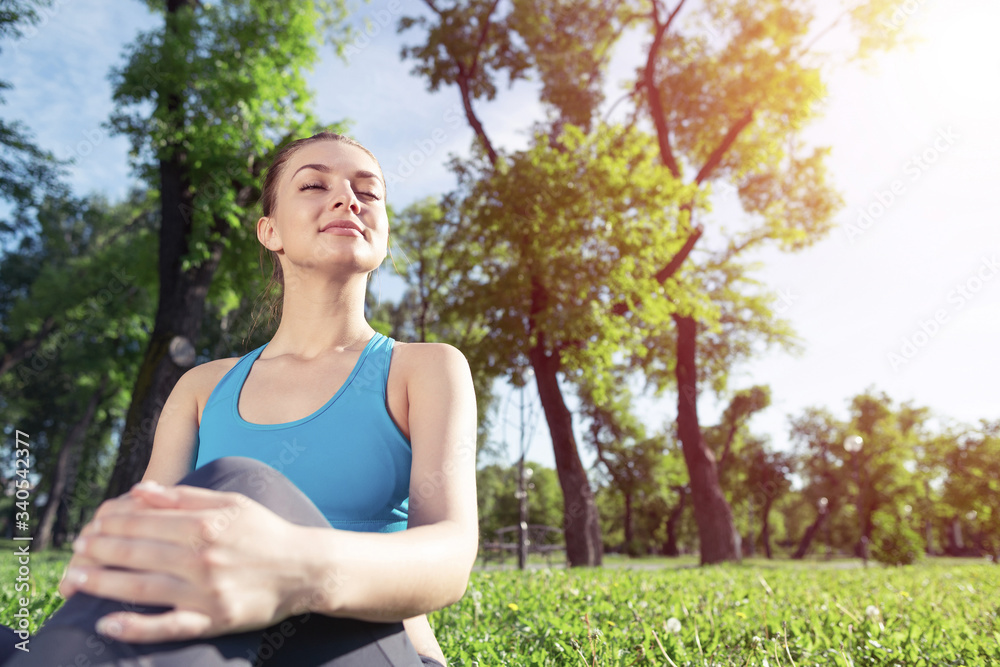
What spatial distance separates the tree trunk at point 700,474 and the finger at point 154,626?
13.2 meters

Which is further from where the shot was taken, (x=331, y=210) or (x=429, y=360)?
(x=331, y=210)

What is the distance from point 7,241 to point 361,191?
28481 mm

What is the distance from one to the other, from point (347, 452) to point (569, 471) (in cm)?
1158

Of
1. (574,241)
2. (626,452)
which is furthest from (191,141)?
(626,452)

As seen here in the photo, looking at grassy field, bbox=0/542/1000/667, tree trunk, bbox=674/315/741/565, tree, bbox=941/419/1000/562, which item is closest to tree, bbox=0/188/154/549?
tree trunk, bbox=674/315/741/565

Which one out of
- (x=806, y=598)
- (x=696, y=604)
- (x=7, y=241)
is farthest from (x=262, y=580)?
(x=7, y=241)

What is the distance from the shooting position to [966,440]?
135 ft

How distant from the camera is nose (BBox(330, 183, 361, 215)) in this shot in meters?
1.71

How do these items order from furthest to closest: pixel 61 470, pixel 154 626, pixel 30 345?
pixel 61 470
pixel 30 345
pixel 154 626

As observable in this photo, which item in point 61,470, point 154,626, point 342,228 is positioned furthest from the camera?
point 61,470

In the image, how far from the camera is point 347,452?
1.38 m

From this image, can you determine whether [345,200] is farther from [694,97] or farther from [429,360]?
[694,97]

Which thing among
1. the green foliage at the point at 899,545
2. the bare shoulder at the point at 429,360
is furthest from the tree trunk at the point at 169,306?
the green foliage at the point at 899,545

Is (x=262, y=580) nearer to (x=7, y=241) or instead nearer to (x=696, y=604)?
(x=696, y=604)
